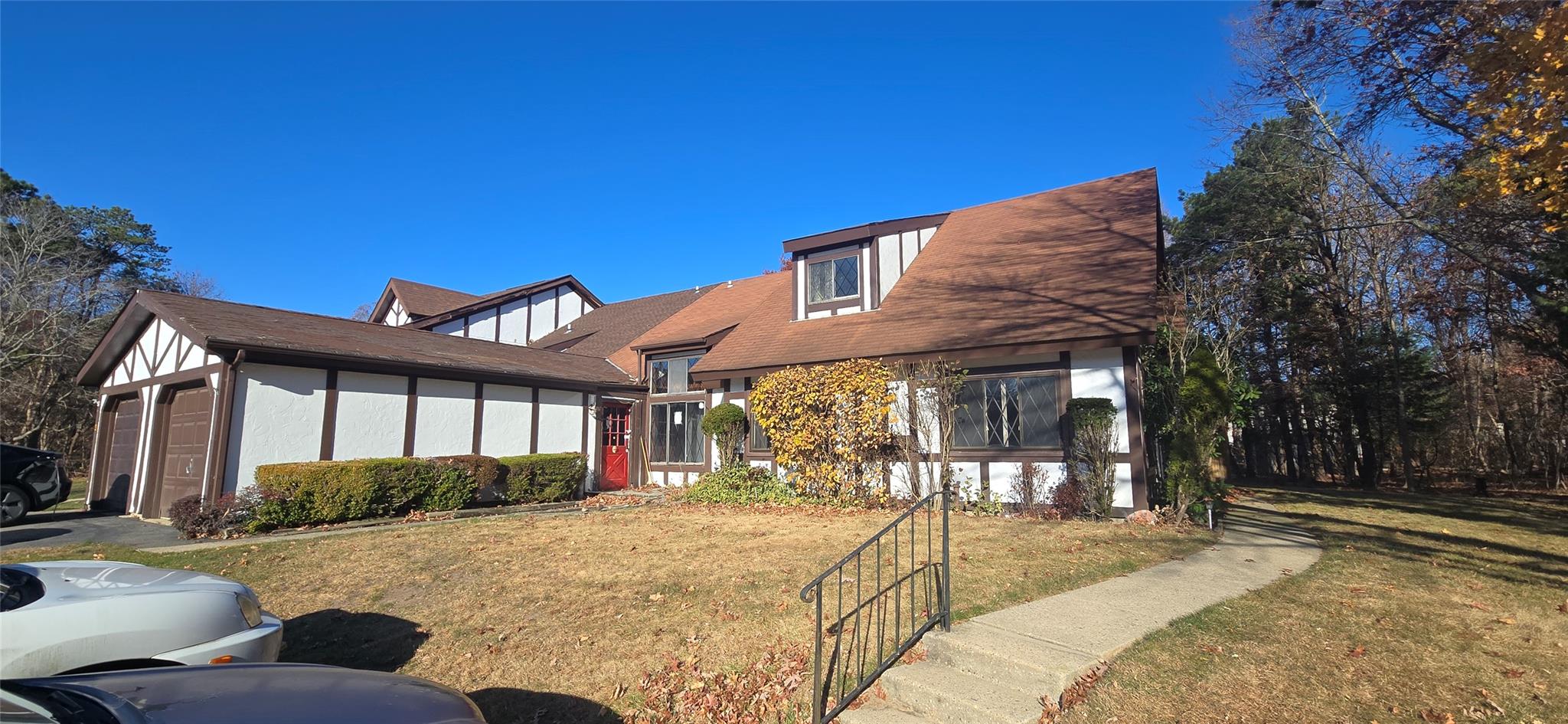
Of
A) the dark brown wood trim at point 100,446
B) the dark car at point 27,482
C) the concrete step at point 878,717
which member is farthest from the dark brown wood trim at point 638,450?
the concrete step at point 878,717

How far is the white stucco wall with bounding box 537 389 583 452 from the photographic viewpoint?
16.8m

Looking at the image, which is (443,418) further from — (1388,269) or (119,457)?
(1388,269)

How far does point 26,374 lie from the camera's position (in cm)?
2373

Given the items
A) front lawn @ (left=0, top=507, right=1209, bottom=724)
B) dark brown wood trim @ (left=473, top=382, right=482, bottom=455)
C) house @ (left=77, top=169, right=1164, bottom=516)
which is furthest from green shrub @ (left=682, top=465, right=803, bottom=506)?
dark brown wood trim @ (left=473, top=382, right=482, bottom=455)

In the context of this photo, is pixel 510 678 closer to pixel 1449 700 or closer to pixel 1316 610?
pixel 1449 700

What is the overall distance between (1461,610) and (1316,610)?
47.5 inches

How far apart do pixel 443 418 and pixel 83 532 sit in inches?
222

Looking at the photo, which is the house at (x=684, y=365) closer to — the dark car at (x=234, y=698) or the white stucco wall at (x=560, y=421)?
the white stucco wall at (x=560, y=421)

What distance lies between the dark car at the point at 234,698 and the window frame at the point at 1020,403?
33.7 ft

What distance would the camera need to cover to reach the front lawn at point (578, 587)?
525 centimetres

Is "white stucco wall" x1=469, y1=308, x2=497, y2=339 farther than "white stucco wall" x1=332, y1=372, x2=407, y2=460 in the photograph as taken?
Yes

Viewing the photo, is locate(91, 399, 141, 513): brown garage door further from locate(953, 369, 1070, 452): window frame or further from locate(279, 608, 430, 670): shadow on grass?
locate(953, 369, 1070, 452): window frame

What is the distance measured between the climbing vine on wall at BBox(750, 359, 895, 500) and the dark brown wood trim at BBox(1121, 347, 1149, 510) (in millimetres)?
3873

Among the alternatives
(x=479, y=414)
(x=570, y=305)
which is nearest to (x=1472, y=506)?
(x=479, y=414)
